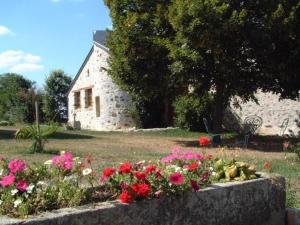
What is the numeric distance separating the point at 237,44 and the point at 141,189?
36.9 ft

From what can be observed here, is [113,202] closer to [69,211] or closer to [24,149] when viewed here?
[69,211]

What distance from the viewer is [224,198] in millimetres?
4691

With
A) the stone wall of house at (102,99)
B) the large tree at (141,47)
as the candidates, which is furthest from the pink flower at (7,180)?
the stone wall of house at (102,99)

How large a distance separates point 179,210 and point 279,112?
17.2 meters

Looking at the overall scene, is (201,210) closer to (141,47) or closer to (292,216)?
(292,216)

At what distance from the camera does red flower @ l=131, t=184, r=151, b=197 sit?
3936mm

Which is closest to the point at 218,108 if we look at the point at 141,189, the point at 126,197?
the point at 141,189

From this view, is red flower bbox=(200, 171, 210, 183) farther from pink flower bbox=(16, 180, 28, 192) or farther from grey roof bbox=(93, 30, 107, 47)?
grey roof bbox=(93, 30, 107, 47)

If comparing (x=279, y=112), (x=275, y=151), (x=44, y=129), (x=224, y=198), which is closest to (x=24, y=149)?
(x=44, y=129)

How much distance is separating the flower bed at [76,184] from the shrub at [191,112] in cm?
1704

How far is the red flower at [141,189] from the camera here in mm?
3936

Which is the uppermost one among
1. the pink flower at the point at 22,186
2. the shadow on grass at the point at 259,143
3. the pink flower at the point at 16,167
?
the pink flower at the point at 16,167

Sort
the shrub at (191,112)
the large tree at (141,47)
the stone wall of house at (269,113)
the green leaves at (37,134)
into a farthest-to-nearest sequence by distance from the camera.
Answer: the shrub at (191,112) < the stone wall of house at (269,113) < the large tree at (141,47) < the green leaves at (37,134)

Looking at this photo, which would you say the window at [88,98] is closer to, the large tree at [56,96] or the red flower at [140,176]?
the large tree at [56,96]
